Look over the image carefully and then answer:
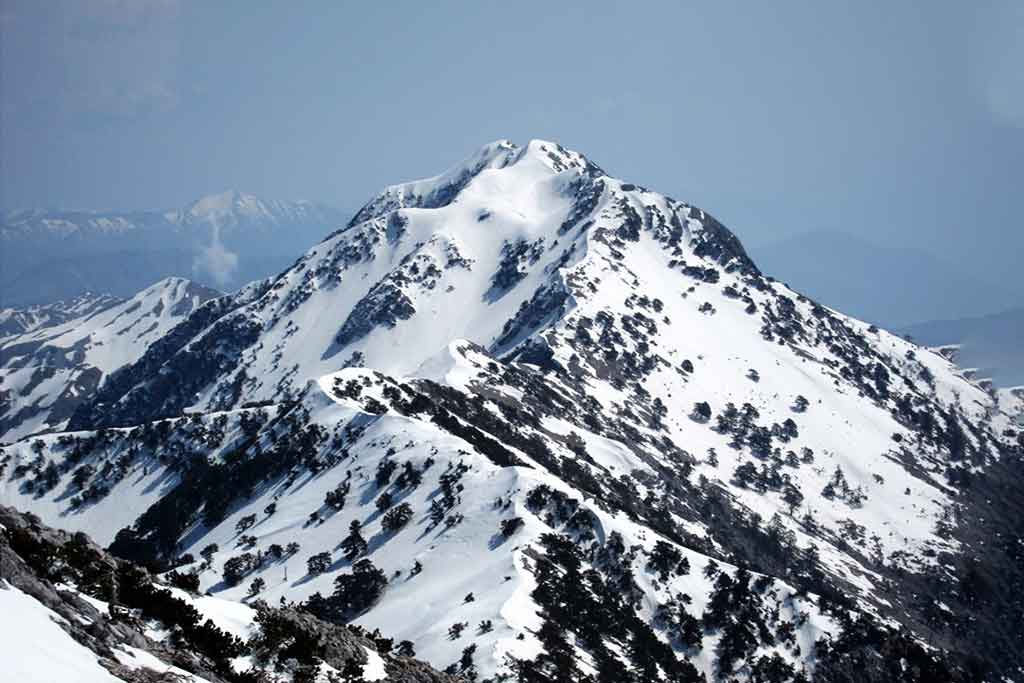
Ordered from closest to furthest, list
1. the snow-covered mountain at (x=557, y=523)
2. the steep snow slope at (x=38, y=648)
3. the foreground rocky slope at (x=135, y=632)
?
1. the steep snow slope at (x=38, y=648)
2. the foreground rocky slope at (x=135, y=632)
3. the snow-covered mountain at (x=557, y=523)

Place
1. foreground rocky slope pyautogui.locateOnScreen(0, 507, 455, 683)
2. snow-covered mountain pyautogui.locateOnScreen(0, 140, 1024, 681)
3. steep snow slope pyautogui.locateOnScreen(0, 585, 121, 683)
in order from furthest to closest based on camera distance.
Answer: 1. snow-covered mountain pyautogui.locateOnScreen(0, 140, 1024, 681)
2. foreground rocky slope pyautogui.locateOnScreen(0, 507, 455, 683)
3. steep snow slope pyautogui.locateOnScreen(0, 585, 121, 683)

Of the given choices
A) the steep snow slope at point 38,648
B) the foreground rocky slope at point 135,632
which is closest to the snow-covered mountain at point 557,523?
the foreground rocky slope at point 135,632

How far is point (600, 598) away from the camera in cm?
7731

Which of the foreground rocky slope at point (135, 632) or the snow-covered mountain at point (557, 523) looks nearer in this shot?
the foreground rocky slope at point (135, 632)

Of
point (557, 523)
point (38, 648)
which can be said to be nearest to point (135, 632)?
point (38, 648)

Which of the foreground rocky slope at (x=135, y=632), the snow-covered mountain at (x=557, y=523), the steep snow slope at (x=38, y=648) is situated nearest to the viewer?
the steep snow slope at (x=38, y=648)

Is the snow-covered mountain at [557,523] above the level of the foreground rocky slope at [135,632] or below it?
above

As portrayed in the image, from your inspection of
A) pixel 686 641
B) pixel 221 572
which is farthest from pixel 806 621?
pixel 221 572

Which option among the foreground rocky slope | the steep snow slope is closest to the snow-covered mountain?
the foreground rocky slope

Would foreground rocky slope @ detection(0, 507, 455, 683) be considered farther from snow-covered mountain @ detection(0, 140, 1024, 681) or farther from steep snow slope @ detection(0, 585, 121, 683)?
snow-covered mountain @ detection(0, 140, 1024, 681)

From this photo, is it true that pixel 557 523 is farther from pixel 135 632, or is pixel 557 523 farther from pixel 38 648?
pixel 38 648

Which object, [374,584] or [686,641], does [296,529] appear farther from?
[686,641]

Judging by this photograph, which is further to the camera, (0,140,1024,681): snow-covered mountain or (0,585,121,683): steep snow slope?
(0,140,1024,681): snow-covered mountain

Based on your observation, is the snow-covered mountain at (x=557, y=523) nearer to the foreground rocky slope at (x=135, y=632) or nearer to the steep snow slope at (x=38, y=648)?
the foreground rocky slope at (x=135, y=632)
